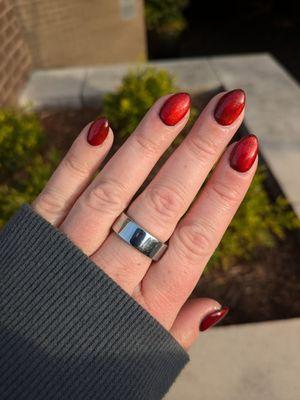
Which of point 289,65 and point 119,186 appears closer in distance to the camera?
point 119,186

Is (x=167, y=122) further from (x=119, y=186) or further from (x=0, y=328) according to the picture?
(x=0, y=328)

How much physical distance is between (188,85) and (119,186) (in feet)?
12.1

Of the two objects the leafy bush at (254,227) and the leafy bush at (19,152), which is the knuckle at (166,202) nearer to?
the leafy bush at (254,227)

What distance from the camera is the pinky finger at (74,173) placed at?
1654 millimetres

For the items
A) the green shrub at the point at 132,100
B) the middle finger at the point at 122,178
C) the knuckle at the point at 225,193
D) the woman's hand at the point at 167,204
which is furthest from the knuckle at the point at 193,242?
the green shrub at the point at 132,100

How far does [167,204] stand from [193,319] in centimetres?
49

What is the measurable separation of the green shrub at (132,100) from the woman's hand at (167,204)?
2165 mm

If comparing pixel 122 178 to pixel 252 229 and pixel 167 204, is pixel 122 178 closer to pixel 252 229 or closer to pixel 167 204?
pixel 167 204

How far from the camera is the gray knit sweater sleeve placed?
1.33 metres

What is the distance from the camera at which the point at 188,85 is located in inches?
196

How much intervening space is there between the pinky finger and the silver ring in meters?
0.26

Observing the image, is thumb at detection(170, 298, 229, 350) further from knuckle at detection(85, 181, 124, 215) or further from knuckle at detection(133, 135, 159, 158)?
knuckle at detection(133, 135, 159, 158)

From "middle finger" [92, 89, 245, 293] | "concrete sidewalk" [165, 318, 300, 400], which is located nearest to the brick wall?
"middle finger" [92, 89, 245, 293]

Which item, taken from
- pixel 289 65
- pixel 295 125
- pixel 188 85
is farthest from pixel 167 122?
pixel 289 65
